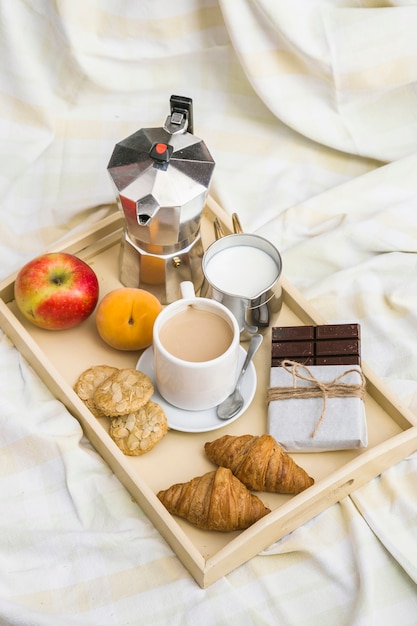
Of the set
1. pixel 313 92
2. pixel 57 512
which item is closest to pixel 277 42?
pixel 313 92

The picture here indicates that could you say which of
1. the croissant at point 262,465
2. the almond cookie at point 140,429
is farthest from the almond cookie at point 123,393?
the croissant at point 262,465

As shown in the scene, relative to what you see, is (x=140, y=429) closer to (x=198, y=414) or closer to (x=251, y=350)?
(x=198, y=414)

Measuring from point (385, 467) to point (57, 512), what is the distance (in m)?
0.44

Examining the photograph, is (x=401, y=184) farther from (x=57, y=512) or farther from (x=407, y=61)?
(x=57, y=512)

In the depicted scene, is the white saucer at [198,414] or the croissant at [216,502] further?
the white saucer at [198,414]

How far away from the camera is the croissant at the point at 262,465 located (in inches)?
42.9

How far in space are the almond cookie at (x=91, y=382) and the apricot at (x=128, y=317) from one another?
0.04 m

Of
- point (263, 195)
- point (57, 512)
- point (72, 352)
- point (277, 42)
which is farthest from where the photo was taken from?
point (263, 195)

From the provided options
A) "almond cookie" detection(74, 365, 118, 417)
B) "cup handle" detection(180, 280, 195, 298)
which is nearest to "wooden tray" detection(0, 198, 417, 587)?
"almond cookie" detection(74, 365, 118, 417)

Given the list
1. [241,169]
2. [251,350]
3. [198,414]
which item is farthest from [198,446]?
[241,169]

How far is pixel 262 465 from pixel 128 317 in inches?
11.1

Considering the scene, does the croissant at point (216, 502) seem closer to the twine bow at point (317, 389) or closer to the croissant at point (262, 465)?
the croissant at point (262, 465)

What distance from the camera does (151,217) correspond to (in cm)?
117

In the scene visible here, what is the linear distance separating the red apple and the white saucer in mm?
122
